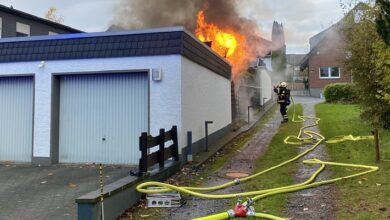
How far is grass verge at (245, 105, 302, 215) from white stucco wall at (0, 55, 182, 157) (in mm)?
→ 2352

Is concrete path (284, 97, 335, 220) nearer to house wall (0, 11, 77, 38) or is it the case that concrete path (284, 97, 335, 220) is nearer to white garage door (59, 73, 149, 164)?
white garage door (59, 73, 149, 164)

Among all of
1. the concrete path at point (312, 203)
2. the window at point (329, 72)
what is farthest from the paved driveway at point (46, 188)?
the window at point (329, 72)

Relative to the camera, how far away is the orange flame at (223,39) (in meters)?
17.7

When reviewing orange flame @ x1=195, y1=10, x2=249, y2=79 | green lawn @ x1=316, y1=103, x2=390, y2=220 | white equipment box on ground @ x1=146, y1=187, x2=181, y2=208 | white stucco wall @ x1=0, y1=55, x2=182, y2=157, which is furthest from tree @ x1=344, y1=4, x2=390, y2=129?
white equipment box on ground @ x1=146, y1=187, x2=181, y2=208

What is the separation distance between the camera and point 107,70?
9.44 meters

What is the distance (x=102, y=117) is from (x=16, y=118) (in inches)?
94.8

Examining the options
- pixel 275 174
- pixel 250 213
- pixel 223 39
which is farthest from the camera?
pixel 223 39

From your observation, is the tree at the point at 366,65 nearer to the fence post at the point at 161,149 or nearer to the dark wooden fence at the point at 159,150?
the dark wooden fence at the point at 159,150

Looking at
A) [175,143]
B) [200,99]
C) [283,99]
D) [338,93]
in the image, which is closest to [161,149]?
[175,143]

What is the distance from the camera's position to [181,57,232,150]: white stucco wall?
9.46 meters

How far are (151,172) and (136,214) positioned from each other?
1447 millimetres

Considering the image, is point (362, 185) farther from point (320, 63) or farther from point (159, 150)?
point (320, 63)

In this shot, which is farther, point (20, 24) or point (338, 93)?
point (338, 93)

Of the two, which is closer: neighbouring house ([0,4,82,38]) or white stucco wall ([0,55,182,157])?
white stucco wall ([0,55,182,157])
